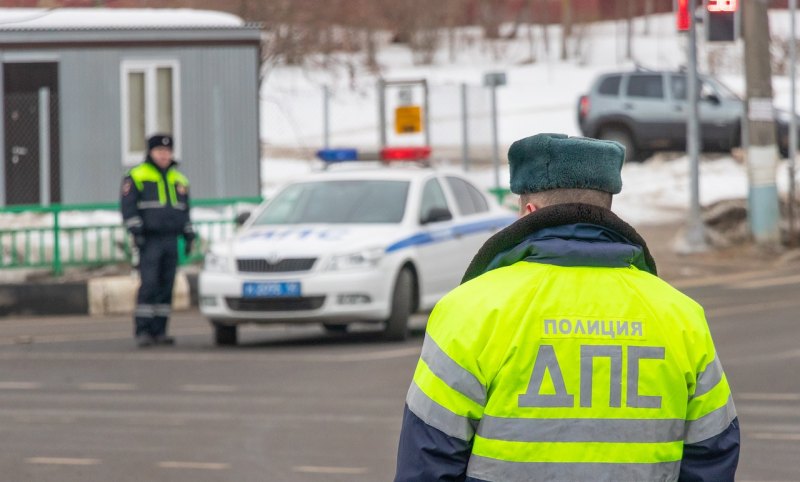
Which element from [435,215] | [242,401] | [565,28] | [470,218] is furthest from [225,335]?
[565,28]

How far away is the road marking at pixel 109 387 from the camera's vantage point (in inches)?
447

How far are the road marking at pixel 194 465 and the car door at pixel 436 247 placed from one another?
614 cm

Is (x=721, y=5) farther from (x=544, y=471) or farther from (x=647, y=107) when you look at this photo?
(x=544, y=471)

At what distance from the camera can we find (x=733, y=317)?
1545 cm

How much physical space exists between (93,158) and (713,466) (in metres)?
22.6

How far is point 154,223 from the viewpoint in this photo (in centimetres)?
1412

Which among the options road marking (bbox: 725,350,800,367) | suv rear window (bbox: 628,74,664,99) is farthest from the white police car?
suv rear window (bbox: 628,74,664,99)

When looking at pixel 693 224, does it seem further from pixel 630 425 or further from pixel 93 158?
pixel 630 425

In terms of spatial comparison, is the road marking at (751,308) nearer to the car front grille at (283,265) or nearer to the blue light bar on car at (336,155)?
the blue light bar on car at (336,155)

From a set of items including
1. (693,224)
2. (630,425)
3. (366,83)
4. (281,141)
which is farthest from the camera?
(366,83)

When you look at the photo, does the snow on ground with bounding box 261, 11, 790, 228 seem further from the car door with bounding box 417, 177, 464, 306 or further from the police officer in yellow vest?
the police officer in yellow vest

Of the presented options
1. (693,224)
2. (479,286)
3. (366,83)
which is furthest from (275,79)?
(479,286)

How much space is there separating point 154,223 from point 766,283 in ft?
25.2

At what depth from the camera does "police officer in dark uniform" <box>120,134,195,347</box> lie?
14.1m
